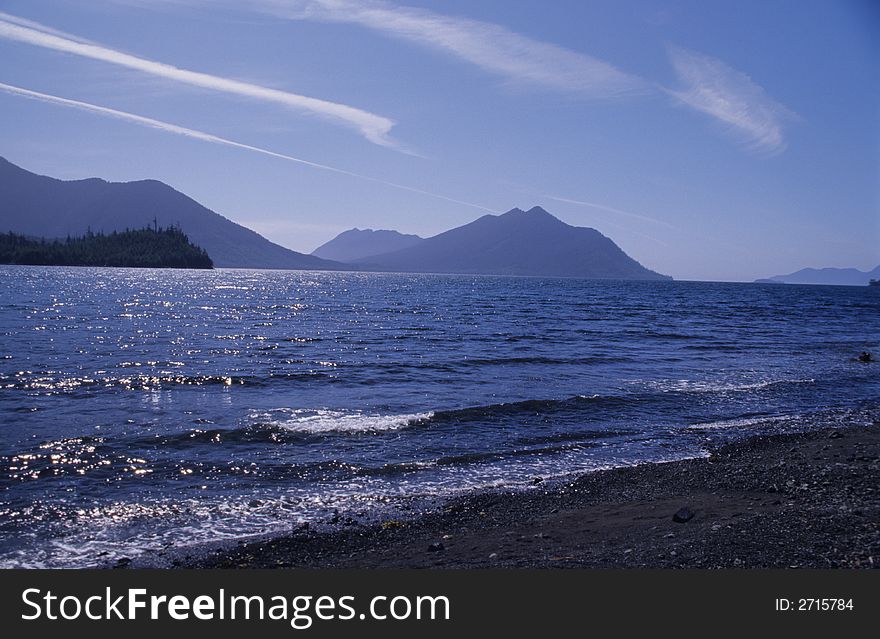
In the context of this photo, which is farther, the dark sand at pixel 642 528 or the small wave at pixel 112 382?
the small wave at pixel 112 382

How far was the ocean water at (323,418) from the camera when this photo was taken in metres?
10.9

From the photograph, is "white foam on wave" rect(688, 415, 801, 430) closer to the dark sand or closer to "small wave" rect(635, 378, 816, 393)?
"small wave" rect(635, 378, 816, 393)

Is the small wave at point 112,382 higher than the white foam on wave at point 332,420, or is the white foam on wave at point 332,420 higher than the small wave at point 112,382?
the small wave at point 112,382

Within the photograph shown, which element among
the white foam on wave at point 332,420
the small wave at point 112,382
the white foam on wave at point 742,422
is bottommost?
the white foam on wave at point 332,420

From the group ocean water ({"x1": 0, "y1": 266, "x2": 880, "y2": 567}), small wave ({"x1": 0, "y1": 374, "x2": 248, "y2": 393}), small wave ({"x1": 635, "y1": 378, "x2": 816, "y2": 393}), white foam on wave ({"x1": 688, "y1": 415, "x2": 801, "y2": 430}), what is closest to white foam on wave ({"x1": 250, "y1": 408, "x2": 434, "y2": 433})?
ocean water ({"x1": 0, "y1": 266, "x2": 880, "y2": 567})

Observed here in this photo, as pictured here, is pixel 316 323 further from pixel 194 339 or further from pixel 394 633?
pixel 394 633

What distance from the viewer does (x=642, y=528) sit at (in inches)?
373

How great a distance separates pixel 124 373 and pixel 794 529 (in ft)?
83.7

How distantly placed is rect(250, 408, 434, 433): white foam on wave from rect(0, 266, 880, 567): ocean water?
10cm

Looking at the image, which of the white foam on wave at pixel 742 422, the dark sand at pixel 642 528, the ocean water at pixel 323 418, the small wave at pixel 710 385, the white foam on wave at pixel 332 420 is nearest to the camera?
the dark sand at pixel 642 528

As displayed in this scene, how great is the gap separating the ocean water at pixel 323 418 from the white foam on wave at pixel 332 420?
10cm

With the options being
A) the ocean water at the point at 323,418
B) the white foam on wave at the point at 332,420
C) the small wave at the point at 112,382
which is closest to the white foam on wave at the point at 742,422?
the ocean water at the point at 323,418

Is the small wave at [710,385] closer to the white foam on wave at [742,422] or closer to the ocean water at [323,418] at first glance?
the ocean water at [323,418]

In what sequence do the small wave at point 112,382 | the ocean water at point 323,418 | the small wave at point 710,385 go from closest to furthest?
the ocean water at point 323,418 → the small wave at point 112,382 → the small wave at point 710,385
